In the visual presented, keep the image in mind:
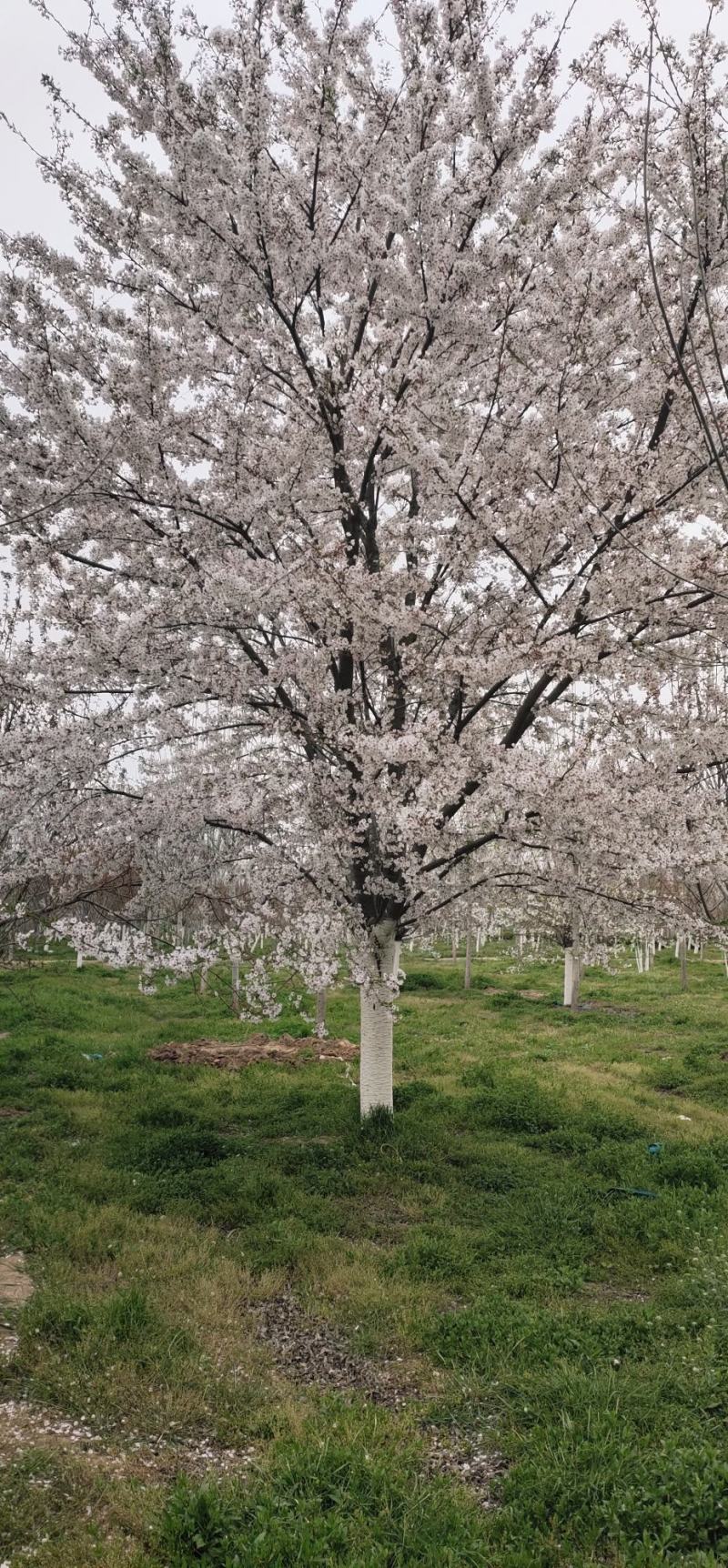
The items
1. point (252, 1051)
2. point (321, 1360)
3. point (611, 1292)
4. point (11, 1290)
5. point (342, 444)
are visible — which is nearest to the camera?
point (321, 1360)

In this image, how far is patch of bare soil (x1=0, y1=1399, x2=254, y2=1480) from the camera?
404 cm

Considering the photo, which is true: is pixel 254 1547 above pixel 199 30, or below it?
below

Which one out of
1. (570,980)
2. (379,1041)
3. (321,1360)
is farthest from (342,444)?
(570,980)

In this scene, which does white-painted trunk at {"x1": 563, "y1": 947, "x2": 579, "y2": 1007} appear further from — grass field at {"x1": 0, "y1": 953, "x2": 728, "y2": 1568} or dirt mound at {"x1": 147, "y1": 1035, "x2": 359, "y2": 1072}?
grass field at {"x1": 0, "y1": 953, "x2": 728, "y2": 1568}

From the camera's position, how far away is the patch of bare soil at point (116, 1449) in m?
4.04

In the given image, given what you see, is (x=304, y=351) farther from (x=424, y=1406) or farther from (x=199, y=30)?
(x=424, y=1406)

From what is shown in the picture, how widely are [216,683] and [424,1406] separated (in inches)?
215

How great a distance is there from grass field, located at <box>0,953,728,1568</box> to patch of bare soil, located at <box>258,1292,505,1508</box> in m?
0.02

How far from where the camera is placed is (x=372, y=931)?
8.80 m

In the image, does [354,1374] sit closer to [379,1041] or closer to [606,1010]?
[379,1041]

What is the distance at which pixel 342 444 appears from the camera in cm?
833

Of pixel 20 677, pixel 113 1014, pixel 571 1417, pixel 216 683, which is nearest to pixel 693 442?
pixel 216 683

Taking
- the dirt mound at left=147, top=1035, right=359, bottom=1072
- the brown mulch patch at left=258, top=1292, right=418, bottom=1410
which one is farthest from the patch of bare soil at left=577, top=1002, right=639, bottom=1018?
the brown mulch patch at left=258, top=1292, right=418, bottom=1410

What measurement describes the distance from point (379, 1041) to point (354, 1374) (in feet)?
14.2
